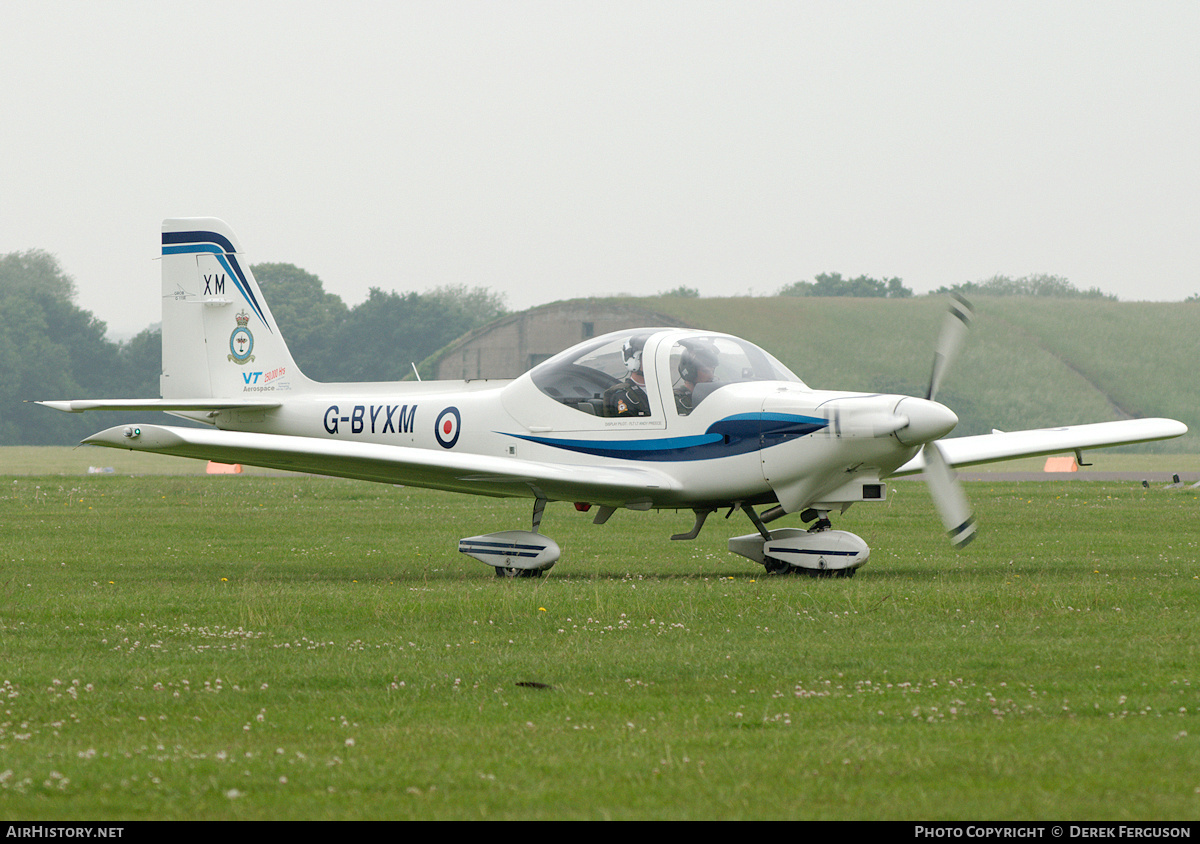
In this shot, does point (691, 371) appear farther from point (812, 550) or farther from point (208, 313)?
point (208, 313)

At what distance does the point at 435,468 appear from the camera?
14.0m

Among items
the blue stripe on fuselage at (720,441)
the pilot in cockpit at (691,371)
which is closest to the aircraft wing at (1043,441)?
the blue stripe on fuselage at (720,441)

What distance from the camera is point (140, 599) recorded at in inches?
467

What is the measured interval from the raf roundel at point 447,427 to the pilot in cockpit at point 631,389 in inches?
82.2

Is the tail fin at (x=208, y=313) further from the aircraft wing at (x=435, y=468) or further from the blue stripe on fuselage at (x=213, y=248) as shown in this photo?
the aircraft wing at (x=435, y=468)

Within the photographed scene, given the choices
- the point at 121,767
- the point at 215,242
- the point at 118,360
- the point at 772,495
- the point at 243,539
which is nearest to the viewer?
the point at 121,767

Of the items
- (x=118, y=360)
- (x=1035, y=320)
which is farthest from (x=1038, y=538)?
(x=118, y=360)

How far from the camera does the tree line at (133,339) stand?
110 metres

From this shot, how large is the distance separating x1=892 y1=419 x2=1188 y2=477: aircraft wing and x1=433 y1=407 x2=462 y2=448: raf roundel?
16.8ft

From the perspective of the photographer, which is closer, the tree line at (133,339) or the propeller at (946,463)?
the propeller at (946,463)

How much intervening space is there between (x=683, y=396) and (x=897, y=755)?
844 centimetres

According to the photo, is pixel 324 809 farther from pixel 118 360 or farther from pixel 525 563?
pixel 118 360

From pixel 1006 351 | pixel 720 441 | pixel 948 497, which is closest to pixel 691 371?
pixel 720 441

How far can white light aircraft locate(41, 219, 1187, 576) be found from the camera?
13320 millimetres
